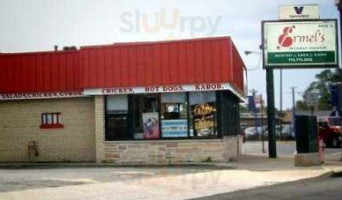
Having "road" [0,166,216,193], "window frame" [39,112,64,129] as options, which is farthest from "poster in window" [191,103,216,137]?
"window frame" [39,112,64,129]

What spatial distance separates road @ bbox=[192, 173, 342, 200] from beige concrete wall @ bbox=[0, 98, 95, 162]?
10510mm

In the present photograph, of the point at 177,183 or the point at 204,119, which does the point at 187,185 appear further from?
the point at 204,119

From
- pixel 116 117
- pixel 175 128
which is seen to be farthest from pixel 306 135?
pixel 116 117

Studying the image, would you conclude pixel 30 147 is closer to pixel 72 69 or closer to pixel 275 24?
pixel 72 69

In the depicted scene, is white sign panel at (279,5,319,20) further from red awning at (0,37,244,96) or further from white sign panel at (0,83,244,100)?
white sign panel at (0,83,244,100)

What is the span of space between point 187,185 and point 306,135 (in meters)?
8.26

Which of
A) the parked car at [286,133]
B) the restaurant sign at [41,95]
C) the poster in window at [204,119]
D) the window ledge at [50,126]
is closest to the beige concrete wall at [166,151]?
the poster in window at [204,119]

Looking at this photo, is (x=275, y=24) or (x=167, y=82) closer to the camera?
(x=167, y=82)

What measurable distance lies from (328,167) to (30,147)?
11929 mm

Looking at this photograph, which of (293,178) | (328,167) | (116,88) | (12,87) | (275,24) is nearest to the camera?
(293,178)

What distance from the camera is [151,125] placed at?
26.3 metres

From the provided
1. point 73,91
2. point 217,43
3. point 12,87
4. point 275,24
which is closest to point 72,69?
point 73,91

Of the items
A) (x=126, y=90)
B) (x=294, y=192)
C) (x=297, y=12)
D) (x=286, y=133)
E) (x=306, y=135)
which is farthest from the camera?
(x=286, y=133)

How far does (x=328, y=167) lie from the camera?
24.6 metres
